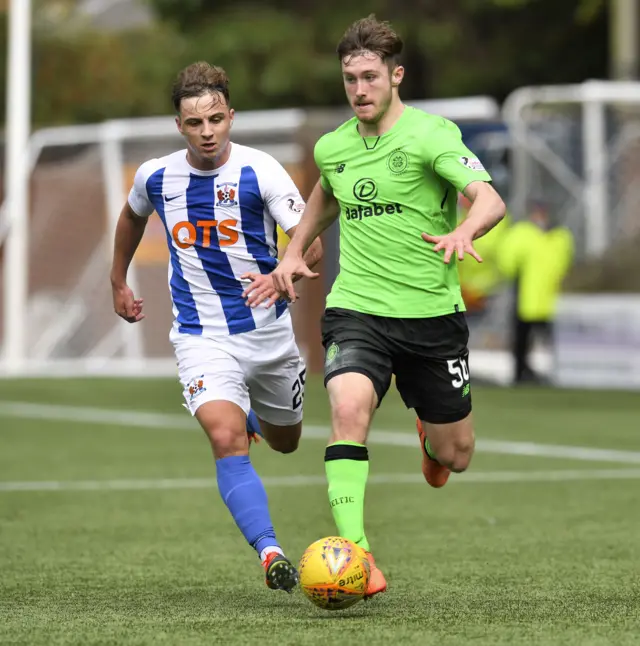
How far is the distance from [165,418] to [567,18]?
21.3m

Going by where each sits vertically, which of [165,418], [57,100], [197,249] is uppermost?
[57,100]

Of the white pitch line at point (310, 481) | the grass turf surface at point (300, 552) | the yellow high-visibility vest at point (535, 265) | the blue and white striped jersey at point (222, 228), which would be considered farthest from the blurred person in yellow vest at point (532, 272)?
the blue and white striped jersey at point (222, 228)

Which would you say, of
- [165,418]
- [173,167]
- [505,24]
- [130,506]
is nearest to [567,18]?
[505,24]

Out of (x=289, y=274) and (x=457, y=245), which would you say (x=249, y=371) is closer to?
(x=289, y=274)

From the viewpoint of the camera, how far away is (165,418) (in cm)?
1838

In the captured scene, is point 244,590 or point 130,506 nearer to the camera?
point 244,590

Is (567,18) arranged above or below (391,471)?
above

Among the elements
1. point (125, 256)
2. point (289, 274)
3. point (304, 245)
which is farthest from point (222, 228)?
point (125, 256)

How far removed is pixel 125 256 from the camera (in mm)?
→ 8531

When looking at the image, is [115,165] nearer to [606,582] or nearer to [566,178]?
[566,178]

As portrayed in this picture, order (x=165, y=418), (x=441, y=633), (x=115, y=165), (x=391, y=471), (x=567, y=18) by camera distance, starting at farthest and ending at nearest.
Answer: (x=567, y=18), (x=115, y=165), (x=165, y=418), (x=391, y=471), (x=441, y=633)

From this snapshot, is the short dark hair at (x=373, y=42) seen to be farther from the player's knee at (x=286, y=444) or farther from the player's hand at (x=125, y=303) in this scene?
the player's knee at (x=286, y=444)

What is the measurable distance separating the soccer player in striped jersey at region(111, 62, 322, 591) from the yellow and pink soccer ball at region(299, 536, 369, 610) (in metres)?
0.82

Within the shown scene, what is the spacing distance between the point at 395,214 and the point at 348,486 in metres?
1.22
